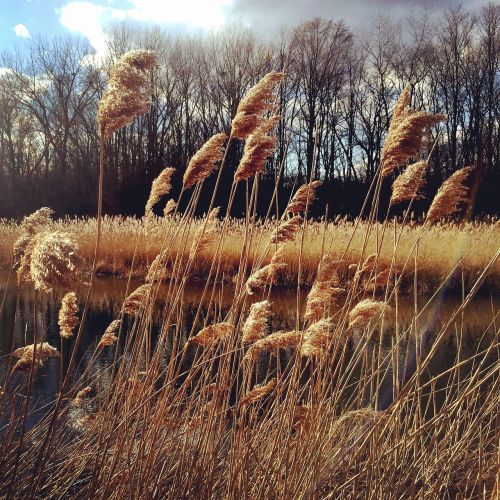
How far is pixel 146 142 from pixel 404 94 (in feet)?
63.0

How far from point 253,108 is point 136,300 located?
2.85ft

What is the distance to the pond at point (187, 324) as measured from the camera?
4.38 m

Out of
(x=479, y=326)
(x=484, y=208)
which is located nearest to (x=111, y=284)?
(x=479, y=326)

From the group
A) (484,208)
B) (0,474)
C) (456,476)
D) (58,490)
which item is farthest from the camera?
(484,208)

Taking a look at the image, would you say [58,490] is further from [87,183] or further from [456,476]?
[87,183]

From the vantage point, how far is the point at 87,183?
19281mm

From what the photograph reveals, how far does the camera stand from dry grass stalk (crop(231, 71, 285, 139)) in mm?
1815

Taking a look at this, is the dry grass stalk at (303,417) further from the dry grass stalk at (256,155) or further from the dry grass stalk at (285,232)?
the dry grass stalk at (256,155)

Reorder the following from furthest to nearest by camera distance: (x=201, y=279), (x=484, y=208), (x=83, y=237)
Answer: (x=484, y=208) → (x=83, y=237) → (x=201, y=279)

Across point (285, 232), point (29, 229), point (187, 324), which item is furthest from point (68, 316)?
point (187, 324)

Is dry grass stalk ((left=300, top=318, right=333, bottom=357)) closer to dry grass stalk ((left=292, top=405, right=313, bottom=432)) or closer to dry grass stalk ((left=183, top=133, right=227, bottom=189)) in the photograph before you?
dry grass stalk ((left=292, top=405, right=313, bottom=432))

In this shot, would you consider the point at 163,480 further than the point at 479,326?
No

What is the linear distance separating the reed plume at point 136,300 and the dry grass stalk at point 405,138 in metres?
0.97

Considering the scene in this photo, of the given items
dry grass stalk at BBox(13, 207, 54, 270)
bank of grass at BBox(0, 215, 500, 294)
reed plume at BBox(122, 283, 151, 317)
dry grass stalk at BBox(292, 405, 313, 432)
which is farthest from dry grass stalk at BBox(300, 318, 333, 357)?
bank of grass at BBox(0, 215, 500, 294)
